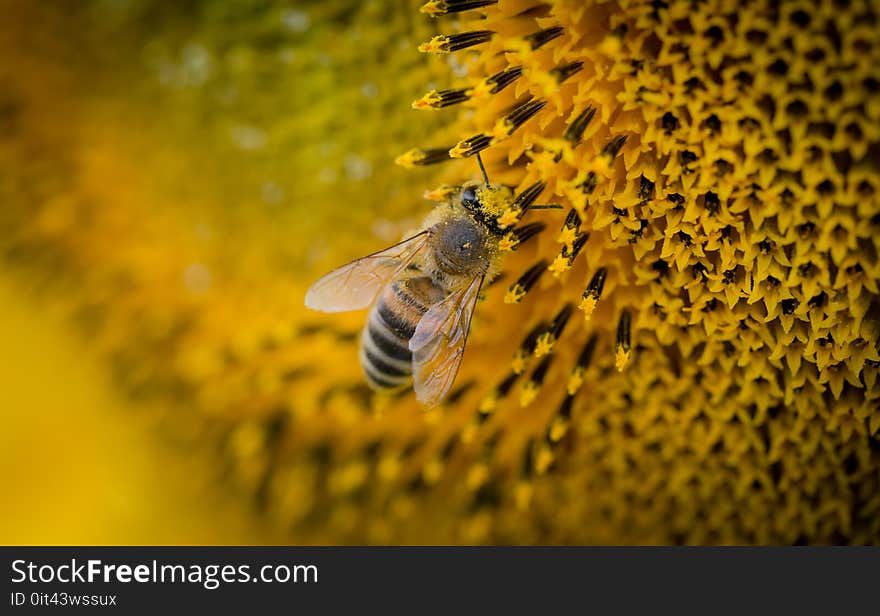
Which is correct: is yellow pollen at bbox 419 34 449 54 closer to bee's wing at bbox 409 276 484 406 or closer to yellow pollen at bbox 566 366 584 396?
bee's wing at bbox 409 276 484 406

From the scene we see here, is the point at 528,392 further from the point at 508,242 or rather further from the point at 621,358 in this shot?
the point at 508,242

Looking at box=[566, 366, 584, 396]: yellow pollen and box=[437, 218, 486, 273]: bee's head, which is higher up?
box=[437, 218, 486, 273]: bee's head

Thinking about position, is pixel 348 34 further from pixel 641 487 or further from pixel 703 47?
pixel 641 487

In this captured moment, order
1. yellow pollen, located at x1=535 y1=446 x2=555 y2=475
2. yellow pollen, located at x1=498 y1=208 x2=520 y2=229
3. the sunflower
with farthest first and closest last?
yellow pollen, located at x1=535 y1=446 x2=555 y2=475 < yellow pollen, located at x1=498 y1=208 x2=520 y2=229 < the sunflower

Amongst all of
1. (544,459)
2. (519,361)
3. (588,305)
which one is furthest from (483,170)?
(544,459)

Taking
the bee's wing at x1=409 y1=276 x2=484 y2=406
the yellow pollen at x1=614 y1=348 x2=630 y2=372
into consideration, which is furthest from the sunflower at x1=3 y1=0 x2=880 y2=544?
the bee's wing at x1=409 y1=276 x2=484 y2=406
